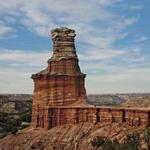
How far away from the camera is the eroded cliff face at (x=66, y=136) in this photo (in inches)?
2499

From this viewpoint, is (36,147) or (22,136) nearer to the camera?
(36,147)

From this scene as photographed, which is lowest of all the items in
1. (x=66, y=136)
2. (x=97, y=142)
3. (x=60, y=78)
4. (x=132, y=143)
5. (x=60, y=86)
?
(x=97, y=142)

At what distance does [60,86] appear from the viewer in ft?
248

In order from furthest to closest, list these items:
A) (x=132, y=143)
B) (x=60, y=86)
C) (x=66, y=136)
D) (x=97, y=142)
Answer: (x=60, y=86) → (x=66, y=136) → (x=97, y=142) → (x=132, y=143)

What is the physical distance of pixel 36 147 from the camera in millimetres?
69500

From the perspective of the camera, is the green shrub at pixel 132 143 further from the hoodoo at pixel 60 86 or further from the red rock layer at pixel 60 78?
the red rock layer at pixel 60 78

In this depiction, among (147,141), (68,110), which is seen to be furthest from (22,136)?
(147,141)

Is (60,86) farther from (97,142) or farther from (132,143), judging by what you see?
(132,143)

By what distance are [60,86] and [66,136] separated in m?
9.82

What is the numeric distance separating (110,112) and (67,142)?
283 inches

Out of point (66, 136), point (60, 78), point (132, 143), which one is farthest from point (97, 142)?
point (60, 78)

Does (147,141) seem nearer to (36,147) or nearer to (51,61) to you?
(36,147)

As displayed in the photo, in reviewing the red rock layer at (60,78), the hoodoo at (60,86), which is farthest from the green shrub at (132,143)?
the red rock layer at (60,78)

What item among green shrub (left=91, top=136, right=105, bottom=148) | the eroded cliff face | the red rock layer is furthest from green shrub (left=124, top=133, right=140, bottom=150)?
the red rock layer
